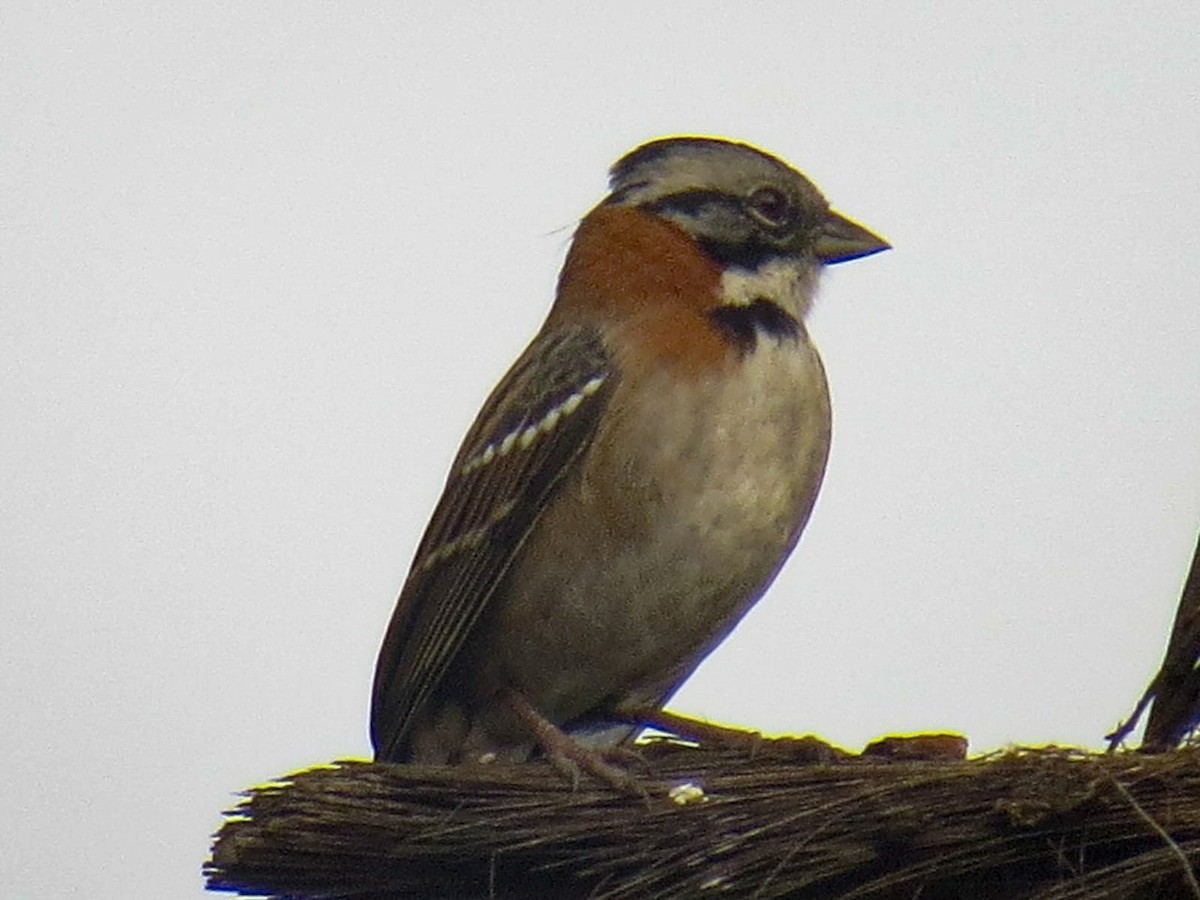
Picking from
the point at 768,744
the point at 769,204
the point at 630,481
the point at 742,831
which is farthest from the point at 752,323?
the point at 742,831

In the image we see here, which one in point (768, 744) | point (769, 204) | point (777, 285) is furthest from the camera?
point (769, 204)

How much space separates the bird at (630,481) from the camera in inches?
241

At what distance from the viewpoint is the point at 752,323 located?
6465mm

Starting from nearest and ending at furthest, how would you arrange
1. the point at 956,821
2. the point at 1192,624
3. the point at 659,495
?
the point at 956,821 < the point at 1192,624 < the point at 659,495

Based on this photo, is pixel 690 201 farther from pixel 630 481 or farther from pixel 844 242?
pixel 630 481

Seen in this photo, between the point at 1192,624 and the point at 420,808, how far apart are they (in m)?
1.83

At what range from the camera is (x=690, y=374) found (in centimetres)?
621

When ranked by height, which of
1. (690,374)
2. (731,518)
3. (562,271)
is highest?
(562,271)

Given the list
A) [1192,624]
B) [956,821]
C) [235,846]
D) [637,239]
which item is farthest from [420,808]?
[637,239]

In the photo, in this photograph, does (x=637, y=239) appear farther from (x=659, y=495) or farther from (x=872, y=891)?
(x=872, y=891)

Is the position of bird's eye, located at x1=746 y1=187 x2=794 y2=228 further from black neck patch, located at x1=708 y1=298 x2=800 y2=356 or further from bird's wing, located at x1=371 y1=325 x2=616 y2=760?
bird's wing, located at x1=371 y1=325 x2=616 y2=760

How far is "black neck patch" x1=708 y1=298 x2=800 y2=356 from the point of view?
6367mm

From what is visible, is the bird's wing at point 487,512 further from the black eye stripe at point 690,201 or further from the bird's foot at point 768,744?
the bird's foot at point 768,744

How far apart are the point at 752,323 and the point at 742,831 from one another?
213 centimetres
